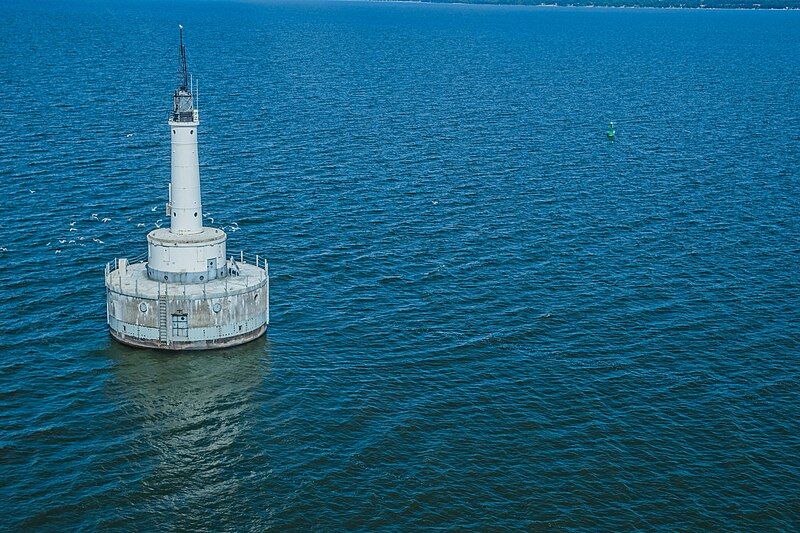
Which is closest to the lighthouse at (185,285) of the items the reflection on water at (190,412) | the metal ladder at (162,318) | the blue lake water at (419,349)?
the metal ladder at (162,318)

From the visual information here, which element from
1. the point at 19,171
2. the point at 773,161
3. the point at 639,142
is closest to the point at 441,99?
the point at 639,142

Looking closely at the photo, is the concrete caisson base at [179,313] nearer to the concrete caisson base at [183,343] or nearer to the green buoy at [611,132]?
the concrete caisson base at [183,343]

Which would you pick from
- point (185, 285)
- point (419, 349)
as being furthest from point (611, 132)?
point (185, 285)

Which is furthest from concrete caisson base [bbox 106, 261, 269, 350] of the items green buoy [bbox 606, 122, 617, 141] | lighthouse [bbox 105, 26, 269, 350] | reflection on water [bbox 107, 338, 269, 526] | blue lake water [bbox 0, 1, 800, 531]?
green buoy [bbox 606, 122, 617, 141]

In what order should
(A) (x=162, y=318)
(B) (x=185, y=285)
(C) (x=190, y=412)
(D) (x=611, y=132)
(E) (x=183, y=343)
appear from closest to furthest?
1. (C) (x=190, y=412)
2. (A) (x=162, y=318)
3. (E) (x=183, y=343)
4. (B) (x=185, y=285)
5. (D) (x=611, y=132)

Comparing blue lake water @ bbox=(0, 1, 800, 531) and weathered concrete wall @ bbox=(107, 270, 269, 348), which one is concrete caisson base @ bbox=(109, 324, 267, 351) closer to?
weathered concrete wall @ bbox=(107, 270, 269, 348)

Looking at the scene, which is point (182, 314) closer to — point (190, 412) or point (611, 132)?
point (190, 412)
